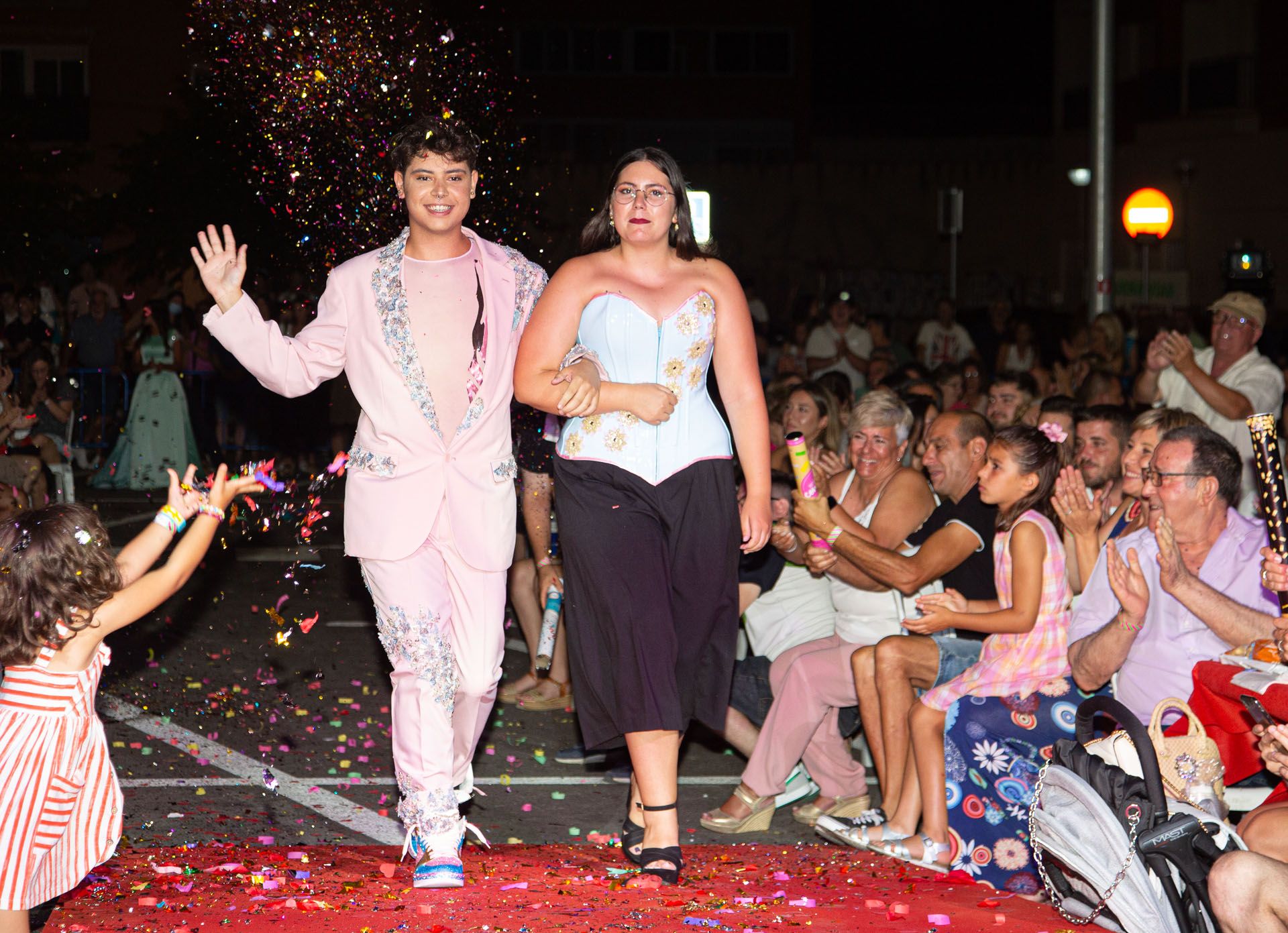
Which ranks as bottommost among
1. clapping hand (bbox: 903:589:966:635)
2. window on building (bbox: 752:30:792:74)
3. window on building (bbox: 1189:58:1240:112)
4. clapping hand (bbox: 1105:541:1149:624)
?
clapping hand (bbox: 903:589:966:635)

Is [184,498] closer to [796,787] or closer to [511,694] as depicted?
[796,787]

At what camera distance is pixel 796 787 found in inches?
228

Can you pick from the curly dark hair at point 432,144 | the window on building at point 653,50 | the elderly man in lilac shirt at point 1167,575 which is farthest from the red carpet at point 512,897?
the window on building at point 653,50

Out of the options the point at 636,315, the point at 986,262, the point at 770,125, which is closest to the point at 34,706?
the point at 636,315

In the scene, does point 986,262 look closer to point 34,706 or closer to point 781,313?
point 781,313

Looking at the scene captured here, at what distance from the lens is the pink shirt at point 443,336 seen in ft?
14.4

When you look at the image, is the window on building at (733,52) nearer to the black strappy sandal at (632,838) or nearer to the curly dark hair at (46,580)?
the black strappy sandal at (632,838)

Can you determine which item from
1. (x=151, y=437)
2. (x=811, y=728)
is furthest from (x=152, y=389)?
(x=811, y=728)

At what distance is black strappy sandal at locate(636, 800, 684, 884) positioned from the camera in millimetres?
4277

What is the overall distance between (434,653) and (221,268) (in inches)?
51.5

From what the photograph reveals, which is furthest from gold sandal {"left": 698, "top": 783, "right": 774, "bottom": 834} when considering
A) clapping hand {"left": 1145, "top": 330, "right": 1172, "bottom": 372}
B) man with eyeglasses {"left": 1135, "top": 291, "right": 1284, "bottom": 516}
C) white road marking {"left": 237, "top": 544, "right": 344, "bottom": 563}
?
white road marking {"left": 237, "top": 544, "right": 344, "bottom": 563}

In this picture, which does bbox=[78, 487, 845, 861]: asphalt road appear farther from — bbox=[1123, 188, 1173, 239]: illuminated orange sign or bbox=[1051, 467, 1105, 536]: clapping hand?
bbox=[1123, 188, 1173, 239]: illuminated orange sign

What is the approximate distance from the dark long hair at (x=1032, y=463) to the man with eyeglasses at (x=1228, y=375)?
2.71 m

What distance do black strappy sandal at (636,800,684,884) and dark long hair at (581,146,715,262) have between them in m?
1.68
